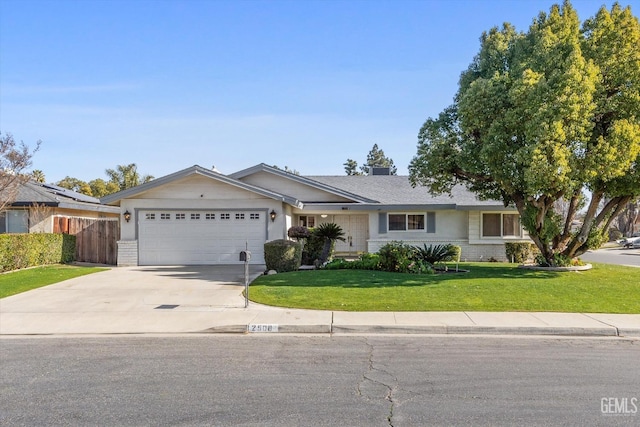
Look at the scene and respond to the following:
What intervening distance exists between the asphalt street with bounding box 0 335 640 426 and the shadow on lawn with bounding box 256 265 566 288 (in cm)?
508

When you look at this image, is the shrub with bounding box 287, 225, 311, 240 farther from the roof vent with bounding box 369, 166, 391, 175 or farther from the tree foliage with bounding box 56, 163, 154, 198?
the tree foliage with bounding box 56, 163, 154, 198

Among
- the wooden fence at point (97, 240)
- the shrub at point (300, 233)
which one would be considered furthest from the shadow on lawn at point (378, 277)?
the wooden fence at point (97, 240)

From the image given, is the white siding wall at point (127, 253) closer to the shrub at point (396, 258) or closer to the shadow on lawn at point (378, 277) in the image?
the shadow on lawn at point (378, 277)

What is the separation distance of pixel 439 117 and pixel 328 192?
26.0ft

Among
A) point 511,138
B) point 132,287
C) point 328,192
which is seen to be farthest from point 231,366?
point 328,192

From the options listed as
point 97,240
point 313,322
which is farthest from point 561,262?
point 97,240

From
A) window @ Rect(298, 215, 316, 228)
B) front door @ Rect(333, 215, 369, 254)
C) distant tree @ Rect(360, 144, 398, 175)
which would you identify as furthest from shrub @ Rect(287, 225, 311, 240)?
distant tree @ Rect(360, 144, 398, 175)

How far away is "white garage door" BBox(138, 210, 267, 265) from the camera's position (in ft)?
68.1

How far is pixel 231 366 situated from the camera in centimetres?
703

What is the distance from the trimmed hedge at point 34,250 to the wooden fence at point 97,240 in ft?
1.28

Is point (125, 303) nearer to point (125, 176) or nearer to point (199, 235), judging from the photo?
point (199, 235)

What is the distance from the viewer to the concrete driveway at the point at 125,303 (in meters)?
9.75

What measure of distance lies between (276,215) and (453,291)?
9918 mm

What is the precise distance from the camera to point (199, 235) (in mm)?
20828
